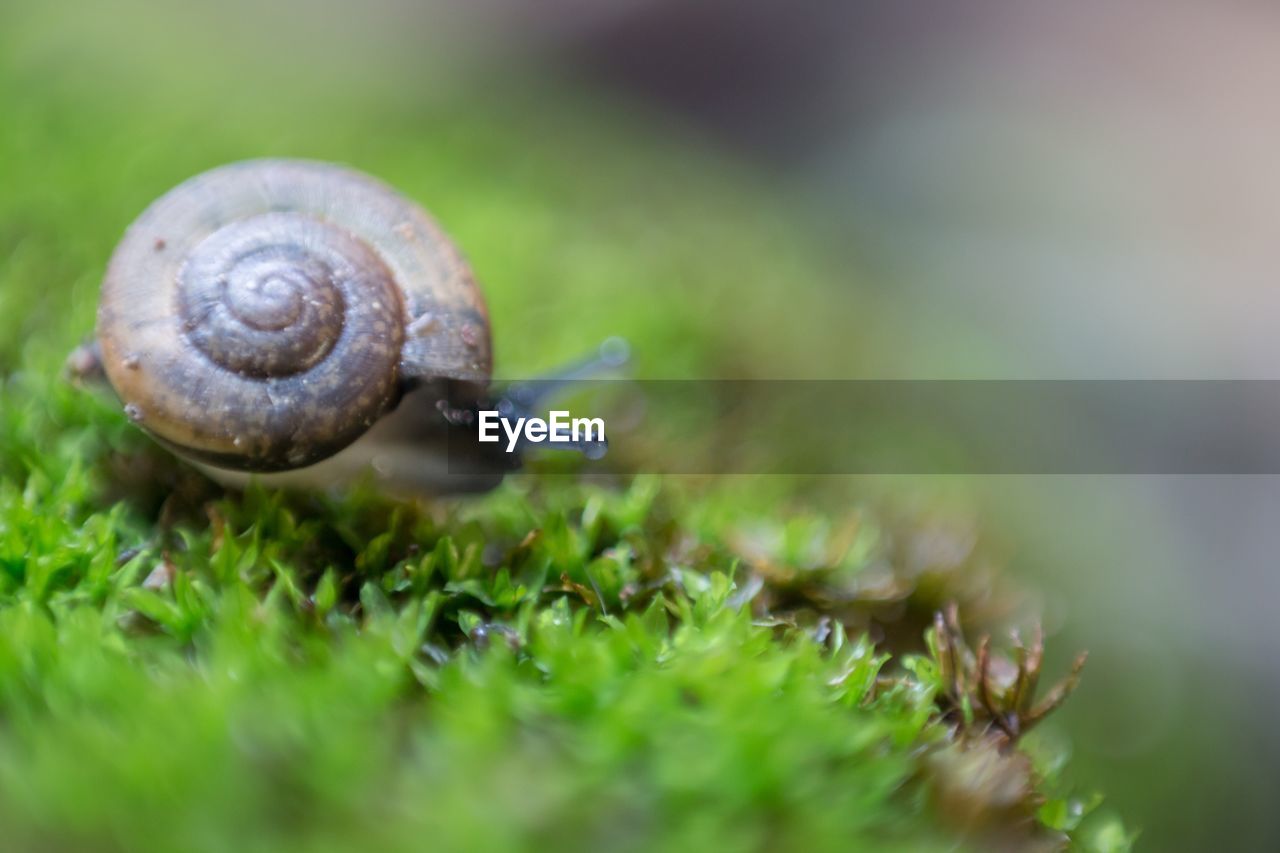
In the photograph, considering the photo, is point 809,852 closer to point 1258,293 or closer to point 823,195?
point 1258,293

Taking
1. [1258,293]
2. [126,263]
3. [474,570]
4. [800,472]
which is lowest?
[474,570]

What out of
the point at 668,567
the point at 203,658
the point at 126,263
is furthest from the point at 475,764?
the point at 126,263

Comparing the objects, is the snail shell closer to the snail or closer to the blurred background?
the snail

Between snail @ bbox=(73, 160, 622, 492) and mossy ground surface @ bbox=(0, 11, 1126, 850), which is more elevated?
snail @ bbox=(73, 160, 622, 492)
